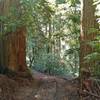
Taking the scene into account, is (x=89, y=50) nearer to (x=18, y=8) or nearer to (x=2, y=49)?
(x=18, y=8)

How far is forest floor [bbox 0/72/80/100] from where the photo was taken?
7540 mm

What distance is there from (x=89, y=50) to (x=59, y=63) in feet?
28.2

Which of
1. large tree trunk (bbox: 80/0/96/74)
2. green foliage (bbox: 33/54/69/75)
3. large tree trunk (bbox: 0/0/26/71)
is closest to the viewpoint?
large tree trunk (bbox: 80/0/96/74)

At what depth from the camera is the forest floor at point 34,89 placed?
7540mm

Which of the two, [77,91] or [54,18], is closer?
[77,91]

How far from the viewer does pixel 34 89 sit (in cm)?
843

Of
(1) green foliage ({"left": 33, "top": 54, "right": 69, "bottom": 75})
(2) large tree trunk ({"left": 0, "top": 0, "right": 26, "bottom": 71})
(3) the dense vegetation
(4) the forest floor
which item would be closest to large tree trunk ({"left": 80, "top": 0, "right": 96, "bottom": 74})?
(3) the dense vegetation

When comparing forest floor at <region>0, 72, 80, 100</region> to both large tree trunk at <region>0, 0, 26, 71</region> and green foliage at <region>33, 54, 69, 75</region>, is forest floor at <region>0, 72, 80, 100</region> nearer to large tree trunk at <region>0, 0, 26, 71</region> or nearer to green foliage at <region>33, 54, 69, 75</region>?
large tree trunk at <region>0, 0, 26, 71</region>

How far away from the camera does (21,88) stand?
8.41 meters

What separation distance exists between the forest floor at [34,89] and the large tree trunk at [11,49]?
0.54m

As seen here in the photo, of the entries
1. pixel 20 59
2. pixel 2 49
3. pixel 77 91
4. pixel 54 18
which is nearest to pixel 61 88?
pixel 77 91

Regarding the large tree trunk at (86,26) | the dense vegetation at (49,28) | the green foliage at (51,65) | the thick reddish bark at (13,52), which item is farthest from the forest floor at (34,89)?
the green foliage at (51,65)

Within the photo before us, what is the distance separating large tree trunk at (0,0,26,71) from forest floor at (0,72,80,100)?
535mm

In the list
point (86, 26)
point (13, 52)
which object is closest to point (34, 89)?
point (13, 52)
